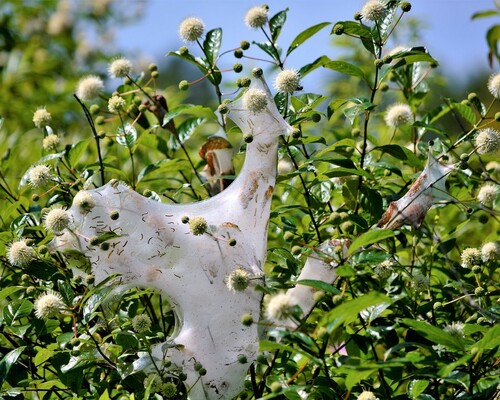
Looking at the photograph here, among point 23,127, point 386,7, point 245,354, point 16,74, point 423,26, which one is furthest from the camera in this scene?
point 16,74

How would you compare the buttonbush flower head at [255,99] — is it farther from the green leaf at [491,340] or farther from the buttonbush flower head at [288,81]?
the green leaf at [491,340]

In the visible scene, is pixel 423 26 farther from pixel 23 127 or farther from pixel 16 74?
pixel 16 74

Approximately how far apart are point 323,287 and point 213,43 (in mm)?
736

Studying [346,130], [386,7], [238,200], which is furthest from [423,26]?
[238,200]

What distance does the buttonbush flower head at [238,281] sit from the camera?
1315 mm

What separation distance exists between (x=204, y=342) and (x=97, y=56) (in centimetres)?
424

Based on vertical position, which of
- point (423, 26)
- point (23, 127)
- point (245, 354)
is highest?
point (23, 127)

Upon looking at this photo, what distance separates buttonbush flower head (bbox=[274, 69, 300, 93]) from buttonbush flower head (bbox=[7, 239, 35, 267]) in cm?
58

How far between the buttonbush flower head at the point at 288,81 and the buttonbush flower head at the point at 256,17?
8.2 inches

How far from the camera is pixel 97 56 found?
536cm

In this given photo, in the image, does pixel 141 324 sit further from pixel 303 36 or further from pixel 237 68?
pixel 303 36

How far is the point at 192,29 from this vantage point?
1.78 m

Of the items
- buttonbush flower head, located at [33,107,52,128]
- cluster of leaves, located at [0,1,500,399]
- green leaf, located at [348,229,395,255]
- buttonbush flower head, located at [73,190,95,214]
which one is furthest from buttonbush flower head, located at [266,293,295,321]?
buttonbush flower head, located at [33,107,52,128]

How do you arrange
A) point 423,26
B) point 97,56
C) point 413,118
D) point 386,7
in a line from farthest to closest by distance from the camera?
1. point 97,56
2. point 423,26
3. point 413,118
4. point 386,7
